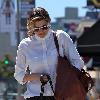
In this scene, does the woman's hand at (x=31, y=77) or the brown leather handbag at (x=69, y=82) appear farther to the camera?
the woman's hand at (x=31, y=77)

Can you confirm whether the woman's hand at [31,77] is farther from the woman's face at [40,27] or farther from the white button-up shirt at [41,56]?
the woman's face at [40,27]

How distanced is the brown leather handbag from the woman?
0.21 feet

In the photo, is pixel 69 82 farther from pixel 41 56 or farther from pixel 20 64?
pixel 20 64

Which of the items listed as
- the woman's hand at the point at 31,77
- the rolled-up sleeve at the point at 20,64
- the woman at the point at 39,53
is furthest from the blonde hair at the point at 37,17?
the woman's hand at the point at 31,77

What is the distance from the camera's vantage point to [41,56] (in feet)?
15.6

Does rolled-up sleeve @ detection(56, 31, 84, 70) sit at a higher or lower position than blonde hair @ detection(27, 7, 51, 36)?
lower

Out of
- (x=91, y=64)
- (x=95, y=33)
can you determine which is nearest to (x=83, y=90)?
(x=95, y=33)

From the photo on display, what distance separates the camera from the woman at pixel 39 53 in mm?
4750

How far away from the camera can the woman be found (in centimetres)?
475

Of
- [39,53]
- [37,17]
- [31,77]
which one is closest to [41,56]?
[39,53]

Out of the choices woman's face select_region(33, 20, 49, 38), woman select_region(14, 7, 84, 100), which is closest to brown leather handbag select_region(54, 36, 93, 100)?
woman select_region(14, 7, 84, 100)

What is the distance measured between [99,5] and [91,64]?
1298 cm

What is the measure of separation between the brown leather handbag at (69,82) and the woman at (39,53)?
65 millimetres

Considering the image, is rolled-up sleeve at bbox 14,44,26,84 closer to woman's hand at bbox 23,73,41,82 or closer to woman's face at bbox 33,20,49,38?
woman's hand at bbox 23,73,41,82
